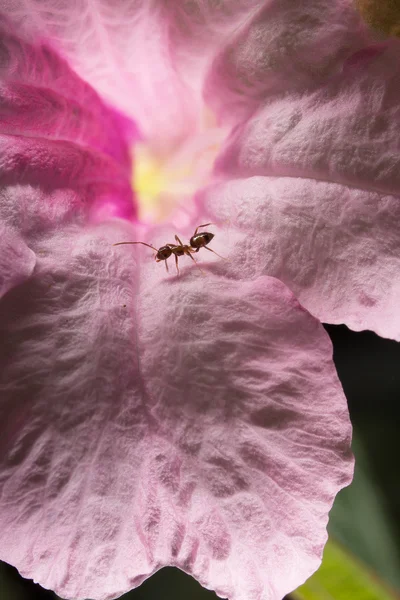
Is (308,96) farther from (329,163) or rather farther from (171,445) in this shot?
(171,445)

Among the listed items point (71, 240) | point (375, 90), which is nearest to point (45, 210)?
point (71, 240)

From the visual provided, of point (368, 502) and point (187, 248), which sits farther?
point (368, 502)

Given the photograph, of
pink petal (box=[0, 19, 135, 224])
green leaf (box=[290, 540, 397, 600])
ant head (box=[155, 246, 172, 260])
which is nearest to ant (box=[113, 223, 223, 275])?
ant head (box=[155, 246, 172, 260])

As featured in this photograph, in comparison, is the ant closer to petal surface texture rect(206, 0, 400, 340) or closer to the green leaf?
petal surface texture rect(206, 0, 400, 340)

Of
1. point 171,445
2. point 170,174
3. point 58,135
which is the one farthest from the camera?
point 170,174

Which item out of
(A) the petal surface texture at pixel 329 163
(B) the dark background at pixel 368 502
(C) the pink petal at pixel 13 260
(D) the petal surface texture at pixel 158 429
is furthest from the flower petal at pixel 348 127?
(B) the dark background at pixel 368 502

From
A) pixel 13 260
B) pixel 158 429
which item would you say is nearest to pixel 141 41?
pixel 13 260

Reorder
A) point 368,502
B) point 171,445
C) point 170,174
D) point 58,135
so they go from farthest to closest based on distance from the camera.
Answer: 1. point 368,502
2. point 170,174
3. point 58,135
4. point 171,445
